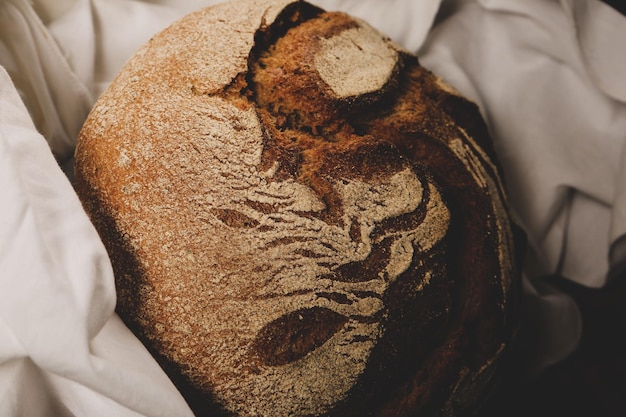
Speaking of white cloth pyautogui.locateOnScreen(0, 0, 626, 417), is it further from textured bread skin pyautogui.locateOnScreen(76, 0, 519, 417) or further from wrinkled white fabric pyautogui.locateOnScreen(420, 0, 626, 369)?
textured bread skin pyautogui.locateOnScreen(76, 0, 519, 417)

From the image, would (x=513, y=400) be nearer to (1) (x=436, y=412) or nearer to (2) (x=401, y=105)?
(1) (x=436, y=412)

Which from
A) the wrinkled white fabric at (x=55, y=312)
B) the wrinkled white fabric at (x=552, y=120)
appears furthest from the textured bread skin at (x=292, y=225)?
the wrinkled white fabric at (x=552, y=120)

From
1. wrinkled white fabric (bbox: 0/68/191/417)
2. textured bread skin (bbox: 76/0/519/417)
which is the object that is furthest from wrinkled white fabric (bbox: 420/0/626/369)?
wrinkled white fabric (bbox: 0/68/191/417)

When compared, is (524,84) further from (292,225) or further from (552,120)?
(292,225)

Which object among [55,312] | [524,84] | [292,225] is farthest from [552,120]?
[55,312]

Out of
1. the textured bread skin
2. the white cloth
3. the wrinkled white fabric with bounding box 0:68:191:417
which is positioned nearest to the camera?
the wrinkled white fabric with bounding box 0:68:191:417

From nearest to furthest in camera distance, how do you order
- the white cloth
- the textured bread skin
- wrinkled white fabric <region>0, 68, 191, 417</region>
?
1. wrinkled white fabric <region>0, 68, 191, 417</region>
2. the textured bread skin
3. the white cloth

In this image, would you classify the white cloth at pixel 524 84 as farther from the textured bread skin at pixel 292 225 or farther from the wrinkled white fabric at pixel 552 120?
the textured bread skin at pixel 292 225

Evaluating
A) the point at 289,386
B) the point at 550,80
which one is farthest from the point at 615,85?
the point at 289,386
